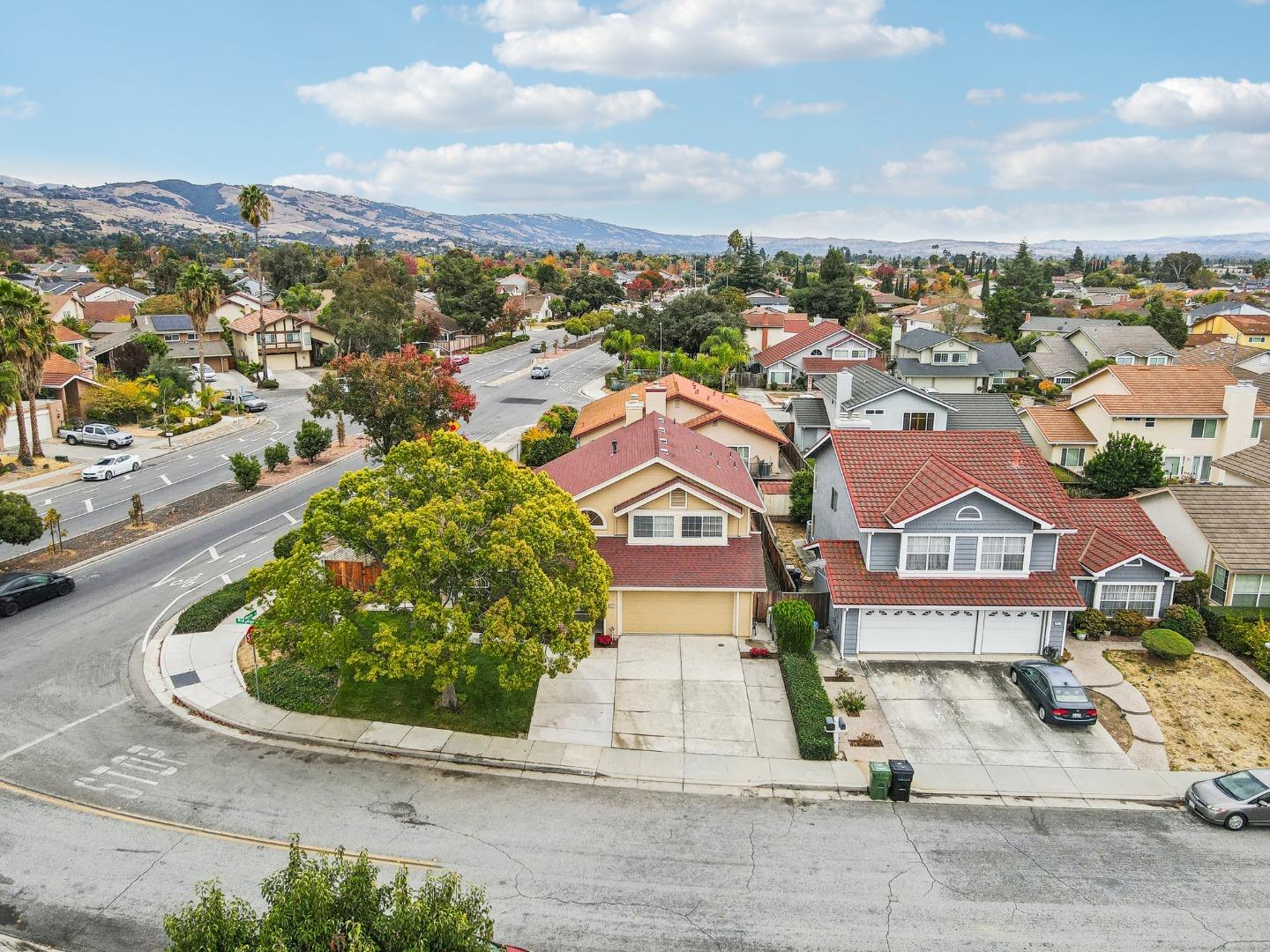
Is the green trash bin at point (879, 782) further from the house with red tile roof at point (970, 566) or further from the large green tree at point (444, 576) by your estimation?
the large green tree at point (444, 576)

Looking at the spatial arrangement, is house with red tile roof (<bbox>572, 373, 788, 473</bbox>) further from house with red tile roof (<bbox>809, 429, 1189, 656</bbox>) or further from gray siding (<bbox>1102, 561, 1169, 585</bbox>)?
gray siding (<bbox>1102, 561, 1169, 585</bbox>)

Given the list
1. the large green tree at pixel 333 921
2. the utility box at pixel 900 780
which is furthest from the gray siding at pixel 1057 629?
the large green tree at pixel 333 921

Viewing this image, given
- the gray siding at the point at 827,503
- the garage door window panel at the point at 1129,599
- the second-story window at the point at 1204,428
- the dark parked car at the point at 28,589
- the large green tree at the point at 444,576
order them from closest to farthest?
the large green tree at the point at 444,576 < the dark parked car at the point at 28,589 < the garage door window panel at the point at 1129,599 < the gray siding at the point at 827,503 < the second-story window at the point at 1204,428

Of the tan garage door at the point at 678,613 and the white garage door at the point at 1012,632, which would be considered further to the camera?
the tan garage door at the point at 678,613

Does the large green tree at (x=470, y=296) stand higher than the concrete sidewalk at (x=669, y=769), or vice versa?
the large green tree at (x=470, y=296)

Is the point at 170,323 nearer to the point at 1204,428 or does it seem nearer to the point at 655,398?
the point at 655,398

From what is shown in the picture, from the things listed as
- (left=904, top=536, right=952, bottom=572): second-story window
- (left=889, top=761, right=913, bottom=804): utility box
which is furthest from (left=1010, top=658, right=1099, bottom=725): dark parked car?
(left=889, top=761, right=913, bottom=804): utility box
